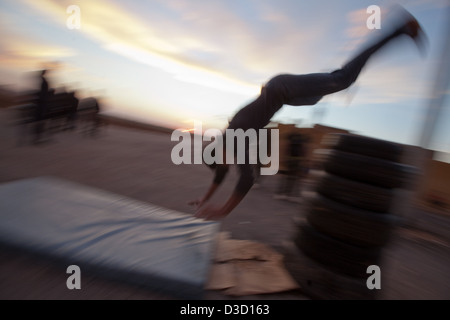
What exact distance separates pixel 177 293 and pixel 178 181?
407 centimetres

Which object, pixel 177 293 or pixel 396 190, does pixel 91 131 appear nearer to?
pixel 177 293

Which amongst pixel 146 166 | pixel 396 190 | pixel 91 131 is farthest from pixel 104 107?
pixel 396 190

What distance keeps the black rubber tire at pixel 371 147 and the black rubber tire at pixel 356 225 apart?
0.44m

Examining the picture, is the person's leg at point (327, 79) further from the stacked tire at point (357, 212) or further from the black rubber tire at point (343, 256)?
the black rubber tire at point (343, 256)

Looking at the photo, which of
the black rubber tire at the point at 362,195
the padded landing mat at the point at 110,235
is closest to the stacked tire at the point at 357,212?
the black rubber tire at the point at 362,195

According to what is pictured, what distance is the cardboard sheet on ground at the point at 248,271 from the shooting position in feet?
5.71

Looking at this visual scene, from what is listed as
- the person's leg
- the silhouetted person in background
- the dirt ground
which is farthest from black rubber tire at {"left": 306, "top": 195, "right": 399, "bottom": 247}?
the silhouetted person in background

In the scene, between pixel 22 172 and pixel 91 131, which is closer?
pixel 22 172

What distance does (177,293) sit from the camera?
1.60 metres

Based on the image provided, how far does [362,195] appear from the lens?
1724 millimetres

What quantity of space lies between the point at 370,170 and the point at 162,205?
122 inches

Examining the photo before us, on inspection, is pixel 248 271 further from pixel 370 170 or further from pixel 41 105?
pixel 41 105

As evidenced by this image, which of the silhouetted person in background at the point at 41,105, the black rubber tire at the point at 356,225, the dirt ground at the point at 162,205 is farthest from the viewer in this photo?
the silhouetted person in background at the point at 41,105

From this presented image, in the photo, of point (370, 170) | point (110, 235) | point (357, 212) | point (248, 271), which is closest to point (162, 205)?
point (110, 235)
